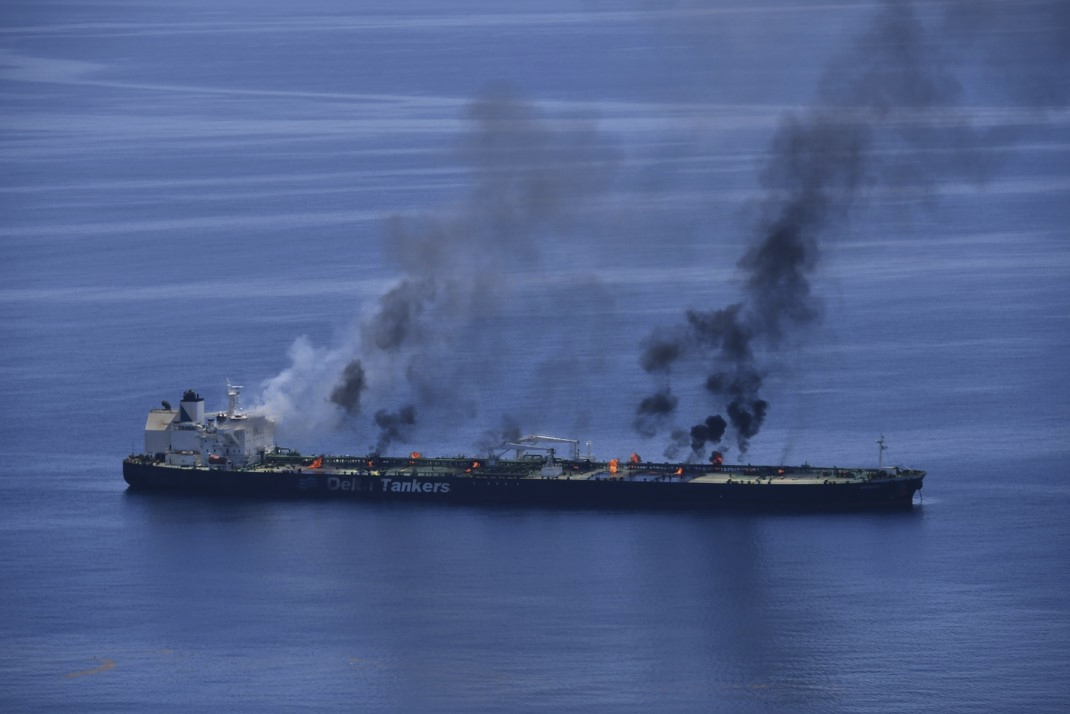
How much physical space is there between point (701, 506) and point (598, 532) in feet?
19.6

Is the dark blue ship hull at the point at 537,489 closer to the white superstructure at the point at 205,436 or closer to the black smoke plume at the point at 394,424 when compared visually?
the white superstructure at the point at 205,436

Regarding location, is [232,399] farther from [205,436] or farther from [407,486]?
[407,486]

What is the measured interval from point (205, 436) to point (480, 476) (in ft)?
48.4

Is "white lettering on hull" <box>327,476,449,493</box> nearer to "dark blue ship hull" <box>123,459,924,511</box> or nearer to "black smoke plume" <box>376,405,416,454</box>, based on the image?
"dark blue ship hull" <box>123,459,924,511</box>

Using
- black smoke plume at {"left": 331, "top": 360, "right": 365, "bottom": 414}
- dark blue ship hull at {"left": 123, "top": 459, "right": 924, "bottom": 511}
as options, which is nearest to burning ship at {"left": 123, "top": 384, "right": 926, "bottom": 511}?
dark blue ship hull at {"left": 123, "top": 459, "right": 924, "bottom": 511}

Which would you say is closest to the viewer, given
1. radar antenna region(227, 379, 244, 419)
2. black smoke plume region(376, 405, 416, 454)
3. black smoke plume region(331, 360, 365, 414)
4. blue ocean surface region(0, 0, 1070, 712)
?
blue ocean surface region(0, 0, 1070, 712)

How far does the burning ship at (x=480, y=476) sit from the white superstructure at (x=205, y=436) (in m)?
0.05

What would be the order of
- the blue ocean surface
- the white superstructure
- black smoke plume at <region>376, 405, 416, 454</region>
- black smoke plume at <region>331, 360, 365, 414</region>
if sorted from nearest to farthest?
the blue ocean surface < the white superstructure < black smoke plume at <region>376, 405, 416, 454</region> < black smoke plume at <region>331, 360, 365, 414</region>

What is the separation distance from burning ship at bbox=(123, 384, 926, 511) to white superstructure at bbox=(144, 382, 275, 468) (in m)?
0.05

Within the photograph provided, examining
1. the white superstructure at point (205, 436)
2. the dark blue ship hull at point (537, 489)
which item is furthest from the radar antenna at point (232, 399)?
the dark blue ship hull at point (537, 489)

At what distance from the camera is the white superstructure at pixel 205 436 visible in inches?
4924

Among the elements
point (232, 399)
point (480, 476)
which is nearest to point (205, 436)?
point (232, 399)

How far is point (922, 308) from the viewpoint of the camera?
163000 mm

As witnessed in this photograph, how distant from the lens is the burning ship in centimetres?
11644
